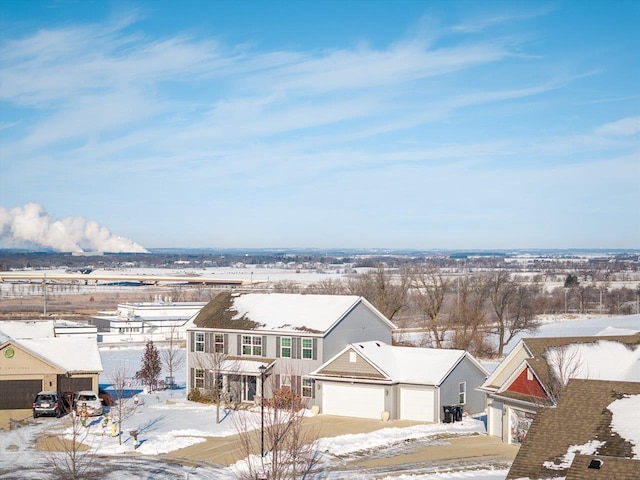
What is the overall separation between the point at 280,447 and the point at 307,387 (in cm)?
1861

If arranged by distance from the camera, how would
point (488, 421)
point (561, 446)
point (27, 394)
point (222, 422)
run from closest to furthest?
1. point (561, 446)
2. point (488, 421)
3. point (222, 422)
4. point (27, 394)

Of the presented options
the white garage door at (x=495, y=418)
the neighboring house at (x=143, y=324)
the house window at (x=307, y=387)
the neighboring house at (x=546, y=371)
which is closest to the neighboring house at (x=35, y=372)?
the house window at (x=307, y=387)

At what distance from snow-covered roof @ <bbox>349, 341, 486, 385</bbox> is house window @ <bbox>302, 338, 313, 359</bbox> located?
2877mm

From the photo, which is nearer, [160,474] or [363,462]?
[160,474]

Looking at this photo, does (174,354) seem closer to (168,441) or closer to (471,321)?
(471,321)

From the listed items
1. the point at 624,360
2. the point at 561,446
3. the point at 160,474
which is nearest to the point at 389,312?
the point at 624,360

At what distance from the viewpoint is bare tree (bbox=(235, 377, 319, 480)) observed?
954 inches

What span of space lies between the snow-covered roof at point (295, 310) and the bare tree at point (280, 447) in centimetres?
580

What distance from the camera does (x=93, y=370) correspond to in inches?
1721

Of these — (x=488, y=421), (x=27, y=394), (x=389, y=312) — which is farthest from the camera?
(x=389, y=312)

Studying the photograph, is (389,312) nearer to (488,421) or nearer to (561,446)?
(488,421)

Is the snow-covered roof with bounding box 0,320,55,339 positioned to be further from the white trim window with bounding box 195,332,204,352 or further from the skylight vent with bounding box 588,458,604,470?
the skylight vent with bounding box 588,458,604,470

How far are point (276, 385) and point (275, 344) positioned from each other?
7.27 feet

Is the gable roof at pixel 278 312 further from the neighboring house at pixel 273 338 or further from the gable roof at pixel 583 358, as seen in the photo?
the gable roof at pixel 583 358
